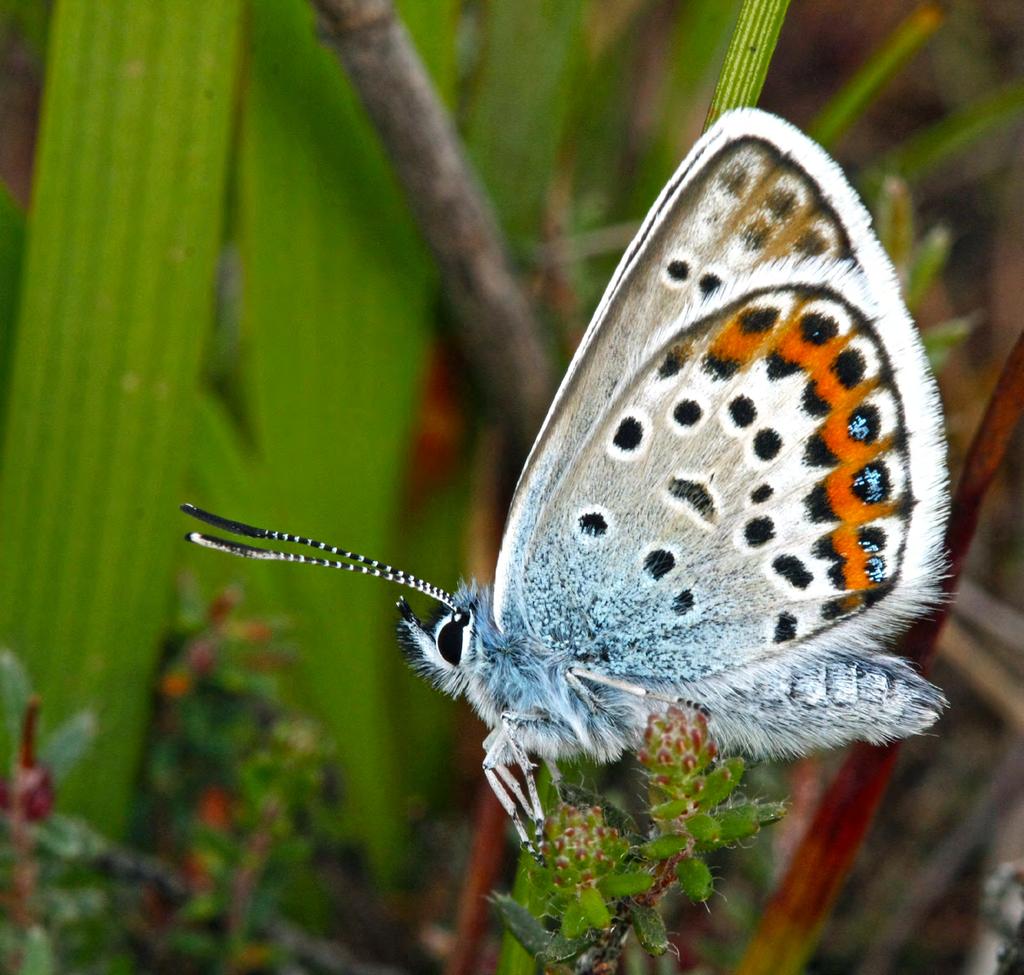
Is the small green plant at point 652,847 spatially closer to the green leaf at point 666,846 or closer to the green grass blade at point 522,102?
the green leaf at point 666,846

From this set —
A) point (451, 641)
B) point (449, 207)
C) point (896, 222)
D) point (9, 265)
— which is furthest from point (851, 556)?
point (9, 265)

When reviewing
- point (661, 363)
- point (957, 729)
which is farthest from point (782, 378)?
point (957, 729)

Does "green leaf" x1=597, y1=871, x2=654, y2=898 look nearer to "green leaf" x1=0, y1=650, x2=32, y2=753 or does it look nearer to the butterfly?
the butterfly

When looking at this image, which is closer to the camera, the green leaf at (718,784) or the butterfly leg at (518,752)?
the green leaf at (718,784)

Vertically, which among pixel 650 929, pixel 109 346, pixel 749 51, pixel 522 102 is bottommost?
pixel 650 929

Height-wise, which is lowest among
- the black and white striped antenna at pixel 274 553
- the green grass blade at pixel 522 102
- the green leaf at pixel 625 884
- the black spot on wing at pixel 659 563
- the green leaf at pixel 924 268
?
the green leaf at pixel 625 884

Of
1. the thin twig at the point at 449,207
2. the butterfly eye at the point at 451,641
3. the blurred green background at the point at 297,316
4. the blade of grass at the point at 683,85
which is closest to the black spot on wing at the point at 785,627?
the butterfly eye at the point at 451,641

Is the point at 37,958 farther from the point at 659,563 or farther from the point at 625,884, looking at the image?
the point at 659,563
